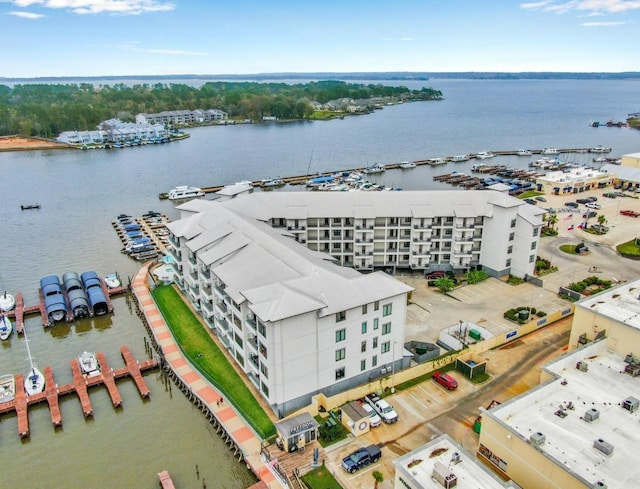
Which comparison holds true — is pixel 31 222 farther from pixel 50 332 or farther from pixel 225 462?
pixel 225 462

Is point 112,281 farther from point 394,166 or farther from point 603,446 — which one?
point 394,166

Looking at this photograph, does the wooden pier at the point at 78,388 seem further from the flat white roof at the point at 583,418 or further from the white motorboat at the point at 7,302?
the flat white roof at the point at 583,418

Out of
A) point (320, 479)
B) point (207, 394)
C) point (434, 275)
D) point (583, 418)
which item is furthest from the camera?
point (434, 275)

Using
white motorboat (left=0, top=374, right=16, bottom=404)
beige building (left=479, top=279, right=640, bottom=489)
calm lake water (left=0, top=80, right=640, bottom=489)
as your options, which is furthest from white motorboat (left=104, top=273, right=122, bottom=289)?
beige building (left=479, top=279, right=640, bottom=489)

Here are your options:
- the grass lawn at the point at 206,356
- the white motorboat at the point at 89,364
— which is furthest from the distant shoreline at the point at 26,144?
the white motorboat at the point at 89,364

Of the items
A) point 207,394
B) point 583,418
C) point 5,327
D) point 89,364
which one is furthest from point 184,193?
point 583,418

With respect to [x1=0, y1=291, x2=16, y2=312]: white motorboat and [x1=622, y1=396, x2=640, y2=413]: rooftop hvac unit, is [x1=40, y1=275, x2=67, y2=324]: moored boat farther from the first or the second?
[x1=622, y1=396, x2=640, y2=413]: rooftop hvac unit

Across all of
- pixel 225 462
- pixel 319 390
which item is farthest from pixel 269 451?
pixel 319 390
